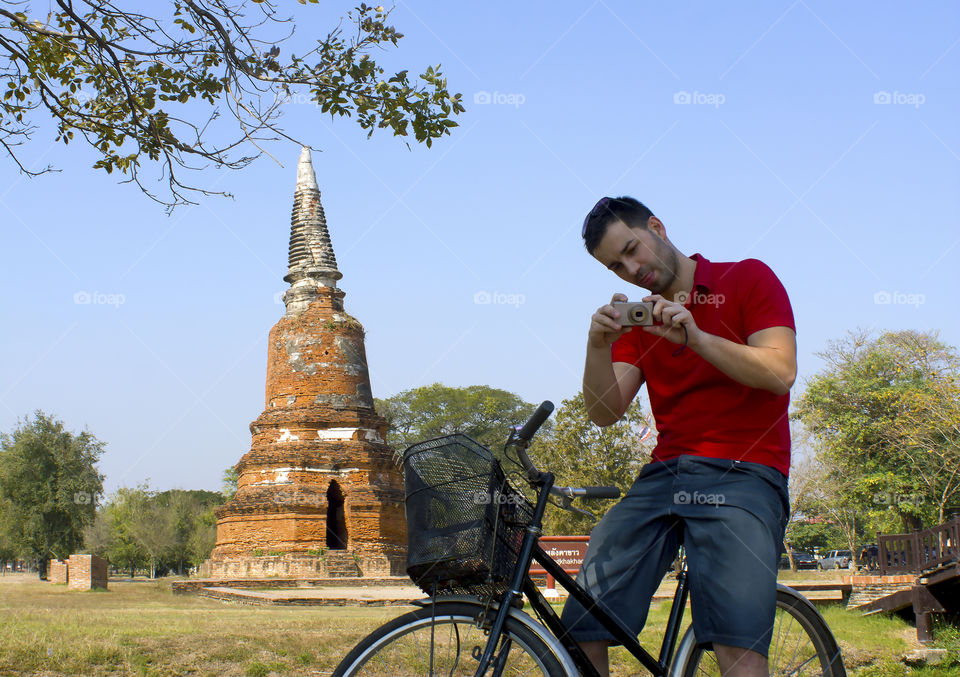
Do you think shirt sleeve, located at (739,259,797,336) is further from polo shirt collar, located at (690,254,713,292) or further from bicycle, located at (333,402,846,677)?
bicycle, located at (333,402,846,677)

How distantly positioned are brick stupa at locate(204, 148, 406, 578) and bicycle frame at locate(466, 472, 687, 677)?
19.3 m

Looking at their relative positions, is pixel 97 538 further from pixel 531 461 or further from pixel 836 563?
pixel 531 461

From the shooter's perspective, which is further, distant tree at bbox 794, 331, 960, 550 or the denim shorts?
distant tree at bbox 794, 331, 960, 550

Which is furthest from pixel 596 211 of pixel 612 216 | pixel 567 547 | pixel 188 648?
pixel 567 547

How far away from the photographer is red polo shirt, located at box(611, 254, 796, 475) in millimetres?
2756

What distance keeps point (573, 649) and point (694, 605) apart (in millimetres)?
400

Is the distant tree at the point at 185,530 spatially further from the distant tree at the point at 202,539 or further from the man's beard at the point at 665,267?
the man's beard at the point at 665,267

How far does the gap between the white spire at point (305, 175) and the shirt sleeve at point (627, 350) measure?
76.7ft

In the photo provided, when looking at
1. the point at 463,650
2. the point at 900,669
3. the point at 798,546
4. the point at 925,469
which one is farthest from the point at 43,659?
the point at 798,546

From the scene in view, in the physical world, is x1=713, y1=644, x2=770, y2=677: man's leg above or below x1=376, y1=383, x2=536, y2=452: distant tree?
below

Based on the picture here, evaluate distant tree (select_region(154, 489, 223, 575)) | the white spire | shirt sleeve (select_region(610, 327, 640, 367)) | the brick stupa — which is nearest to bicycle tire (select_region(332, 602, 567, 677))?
shirt sleeve (select_region(610, 327, 640, 367))

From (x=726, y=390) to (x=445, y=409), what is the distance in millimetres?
53486

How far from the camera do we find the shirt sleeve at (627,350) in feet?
10.1

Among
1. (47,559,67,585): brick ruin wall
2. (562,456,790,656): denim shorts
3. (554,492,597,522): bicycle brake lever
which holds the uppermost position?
(554,492,597,522): bicycle brake lever
